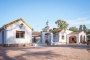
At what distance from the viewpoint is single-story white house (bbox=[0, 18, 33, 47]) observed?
609 inches

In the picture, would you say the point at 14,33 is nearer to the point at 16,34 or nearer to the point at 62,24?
the point at 16,34

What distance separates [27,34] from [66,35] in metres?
13.6

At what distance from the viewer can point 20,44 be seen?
16516mm

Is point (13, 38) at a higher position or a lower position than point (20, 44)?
higher

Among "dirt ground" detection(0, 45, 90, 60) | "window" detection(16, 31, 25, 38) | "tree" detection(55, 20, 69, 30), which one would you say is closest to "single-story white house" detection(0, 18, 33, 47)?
"window" detection(16, 31, 25, 38)

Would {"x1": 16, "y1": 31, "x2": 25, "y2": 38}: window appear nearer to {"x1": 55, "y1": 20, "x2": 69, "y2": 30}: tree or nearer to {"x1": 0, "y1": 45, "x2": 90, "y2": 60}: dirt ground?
{"x1": 0, "y1": 45, "x2": 90, "y2": 60}: dirt ground

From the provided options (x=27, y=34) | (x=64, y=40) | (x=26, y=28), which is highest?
(x=26, y=28)

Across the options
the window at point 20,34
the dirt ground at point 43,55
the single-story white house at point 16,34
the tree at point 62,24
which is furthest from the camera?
the tree at point 62,24

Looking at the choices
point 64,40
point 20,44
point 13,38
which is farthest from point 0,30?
point 64,40

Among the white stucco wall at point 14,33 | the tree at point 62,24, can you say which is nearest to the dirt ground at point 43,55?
the white stucco wall at point 14,33

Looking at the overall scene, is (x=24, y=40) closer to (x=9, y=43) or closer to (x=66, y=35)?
(x=9, y=43)

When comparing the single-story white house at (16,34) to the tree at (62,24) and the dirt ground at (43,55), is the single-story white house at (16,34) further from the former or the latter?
the tree at (62,24)

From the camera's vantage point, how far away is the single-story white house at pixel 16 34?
15.5 m

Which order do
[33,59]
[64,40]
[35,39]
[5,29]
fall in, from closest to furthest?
[33,59] < [5,29] < [64,40] < [35,39]
